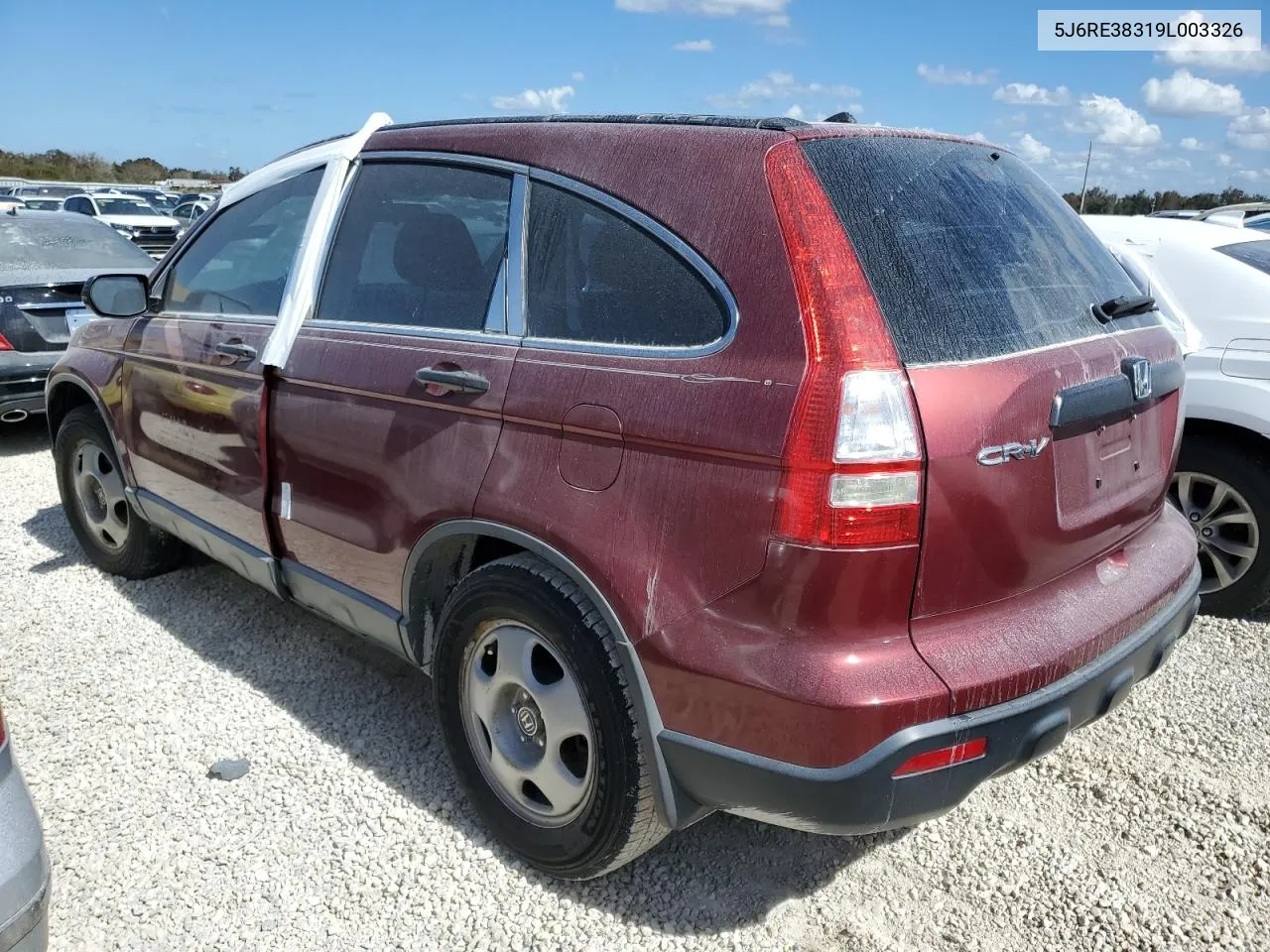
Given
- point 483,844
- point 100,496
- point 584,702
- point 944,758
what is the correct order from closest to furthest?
point 944,758, point 584,702, point 483,844, point 100,496

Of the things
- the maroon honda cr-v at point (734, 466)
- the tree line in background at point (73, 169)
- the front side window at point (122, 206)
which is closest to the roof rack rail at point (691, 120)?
the maroon honda cr-v at point (734, 466)

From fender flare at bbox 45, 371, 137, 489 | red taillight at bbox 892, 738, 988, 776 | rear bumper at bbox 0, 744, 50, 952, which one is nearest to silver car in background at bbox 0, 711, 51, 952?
rear bumper at bbox 0, 744, 50, 952

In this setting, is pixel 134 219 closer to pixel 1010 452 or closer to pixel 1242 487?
pixel 1242 487

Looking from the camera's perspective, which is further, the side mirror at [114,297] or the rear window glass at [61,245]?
the rear window glass at [61,245]

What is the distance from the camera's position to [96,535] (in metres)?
4.56

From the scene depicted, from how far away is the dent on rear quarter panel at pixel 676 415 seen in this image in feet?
6.16

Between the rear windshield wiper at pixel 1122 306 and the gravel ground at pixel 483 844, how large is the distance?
4.67ft

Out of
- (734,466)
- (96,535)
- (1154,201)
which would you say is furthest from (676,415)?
(1154,201)

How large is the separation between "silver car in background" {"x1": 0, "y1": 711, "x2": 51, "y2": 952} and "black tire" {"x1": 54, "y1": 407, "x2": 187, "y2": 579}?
7.99 ft

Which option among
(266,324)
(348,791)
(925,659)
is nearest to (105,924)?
(348,791)

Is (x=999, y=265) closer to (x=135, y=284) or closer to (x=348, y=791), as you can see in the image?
(x=348, y=791)

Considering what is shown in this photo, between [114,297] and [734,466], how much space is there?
2978 mm

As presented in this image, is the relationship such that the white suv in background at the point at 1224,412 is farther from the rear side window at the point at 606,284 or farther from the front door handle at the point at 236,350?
the front door handle at the point at 236,350

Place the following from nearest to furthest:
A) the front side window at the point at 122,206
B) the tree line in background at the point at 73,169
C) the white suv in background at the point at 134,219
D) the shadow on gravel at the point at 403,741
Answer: the shadow on gravel at the point at 403,741
the white suv in background at the point at 134,219
the front side window at the point at 122,206
the tree line in background at the point at 73,169
